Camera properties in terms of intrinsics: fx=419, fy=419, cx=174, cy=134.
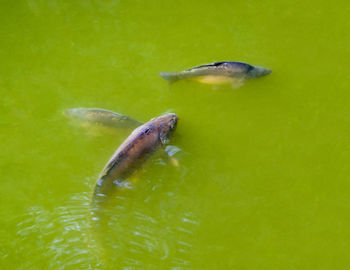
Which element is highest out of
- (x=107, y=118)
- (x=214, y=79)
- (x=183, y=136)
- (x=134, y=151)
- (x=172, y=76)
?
(x=172, y=76)

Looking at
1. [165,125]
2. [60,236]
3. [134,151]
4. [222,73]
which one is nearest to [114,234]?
[60,236]

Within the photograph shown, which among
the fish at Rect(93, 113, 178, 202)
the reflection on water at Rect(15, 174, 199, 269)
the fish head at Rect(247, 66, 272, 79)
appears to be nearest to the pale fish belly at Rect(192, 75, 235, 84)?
the fish head at Rect(247, 66, 272, 79)

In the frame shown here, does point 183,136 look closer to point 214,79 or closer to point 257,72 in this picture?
point 214,79

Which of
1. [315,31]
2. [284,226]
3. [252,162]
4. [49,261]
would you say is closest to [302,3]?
[315,31]

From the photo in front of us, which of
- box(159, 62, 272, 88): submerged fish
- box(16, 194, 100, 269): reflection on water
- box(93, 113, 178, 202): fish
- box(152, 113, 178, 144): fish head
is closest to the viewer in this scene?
box(16, 194, 100, 269): reflection on water

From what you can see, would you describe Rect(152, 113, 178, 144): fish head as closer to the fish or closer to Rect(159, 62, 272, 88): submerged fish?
the fish

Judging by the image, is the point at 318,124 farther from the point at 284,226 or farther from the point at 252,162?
the point at 284,226

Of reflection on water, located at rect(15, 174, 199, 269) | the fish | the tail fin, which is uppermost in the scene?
the tail fin
